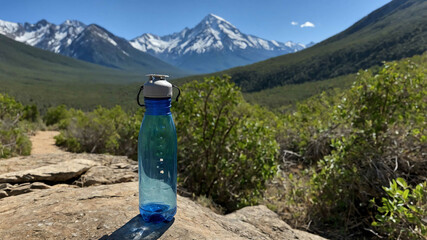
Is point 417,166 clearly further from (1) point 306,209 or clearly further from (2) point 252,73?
(2) point 252,73

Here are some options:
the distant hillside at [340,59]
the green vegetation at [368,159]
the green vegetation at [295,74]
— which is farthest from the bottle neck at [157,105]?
the distant hillside at [340,59]

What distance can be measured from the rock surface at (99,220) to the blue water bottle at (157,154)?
12 cm

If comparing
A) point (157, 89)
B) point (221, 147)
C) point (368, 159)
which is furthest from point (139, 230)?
point (368, 159)

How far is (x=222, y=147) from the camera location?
15.1 ft

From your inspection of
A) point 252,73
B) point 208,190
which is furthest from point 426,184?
point 252,73

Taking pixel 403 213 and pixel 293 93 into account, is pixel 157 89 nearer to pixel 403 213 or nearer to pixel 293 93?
pixel 403 213

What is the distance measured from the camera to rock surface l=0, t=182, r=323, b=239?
1.70 metres

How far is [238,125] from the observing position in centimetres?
466

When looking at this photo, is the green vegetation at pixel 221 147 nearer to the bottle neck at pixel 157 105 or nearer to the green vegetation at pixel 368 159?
the green vegetation at pixel 368 159

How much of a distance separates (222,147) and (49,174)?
102 inches

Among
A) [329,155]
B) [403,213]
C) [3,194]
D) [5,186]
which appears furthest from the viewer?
[329,155]

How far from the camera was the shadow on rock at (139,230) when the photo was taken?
1663mm

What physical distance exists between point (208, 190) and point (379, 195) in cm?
270

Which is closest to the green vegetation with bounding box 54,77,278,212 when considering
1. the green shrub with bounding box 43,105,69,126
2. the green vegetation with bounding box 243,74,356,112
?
the green shrub with bounding box 43,105,69,126
